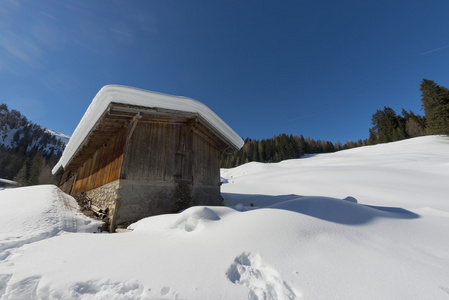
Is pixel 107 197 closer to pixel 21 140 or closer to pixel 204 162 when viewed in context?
pixel 204 162

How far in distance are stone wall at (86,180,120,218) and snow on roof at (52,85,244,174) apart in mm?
2335

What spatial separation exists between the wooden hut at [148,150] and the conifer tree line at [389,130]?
1846 cm

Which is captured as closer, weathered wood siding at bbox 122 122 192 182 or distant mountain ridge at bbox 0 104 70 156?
weathered wood siding at bbox 122 122 192 182

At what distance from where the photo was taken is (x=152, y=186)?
639cm

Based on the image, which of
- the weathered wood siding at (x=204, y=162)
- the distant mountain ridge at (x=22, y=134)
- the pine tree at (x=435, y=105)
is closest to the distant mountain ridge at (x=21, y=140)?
the distant mountain ridge at (x=22, y=134)

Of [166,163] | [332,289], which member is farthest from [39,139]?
[332,289]

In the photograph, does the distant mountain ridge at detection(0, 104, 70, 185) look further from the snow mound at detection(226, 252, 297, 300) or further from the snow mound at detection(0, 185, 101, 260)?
the snow mound at detection(226, 252, 297, 300)

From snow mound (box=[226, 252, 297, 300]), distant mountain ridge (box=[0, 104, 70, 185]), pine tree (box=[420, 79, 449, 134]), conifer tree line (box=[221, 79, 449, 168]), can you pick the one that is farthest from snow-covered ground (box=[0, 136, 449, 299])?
distant mountain ridge (box=[0, 104, 70, 185])

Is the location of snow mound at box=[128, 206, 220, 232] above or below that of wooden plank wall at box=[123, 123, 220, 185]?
below

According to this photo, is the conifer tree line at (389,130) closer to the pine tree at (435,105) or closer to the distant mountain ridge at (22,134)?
the pine tree at (435,105)

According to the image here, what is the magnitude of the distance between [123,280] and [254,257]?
1664 mm

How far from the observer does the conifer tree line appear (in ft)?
96.9

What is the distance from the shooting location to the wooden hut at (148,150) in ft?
18.7

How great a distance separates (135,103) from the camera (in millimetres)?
5445
